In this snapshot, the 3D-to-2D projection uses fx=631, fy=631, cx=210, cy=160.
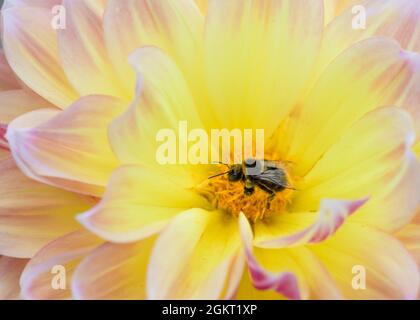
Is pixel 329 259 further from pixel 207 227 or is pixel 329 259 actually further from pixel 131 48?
pixel 131 48

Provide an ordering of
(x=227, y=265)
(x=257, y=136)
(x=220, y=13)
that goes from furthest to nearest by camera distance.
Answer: (x=257, y=136)
(x=220, y=13)
(x=227, y=265)

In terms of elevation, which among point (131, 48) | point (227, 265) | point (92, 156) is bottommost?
point (227, 265)

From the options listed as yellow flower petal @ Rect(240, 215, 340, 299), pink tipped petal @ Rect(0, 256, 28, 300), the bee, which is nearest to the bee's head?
the bee

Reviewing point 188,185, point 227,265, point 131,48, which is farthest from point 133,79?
point 227,265

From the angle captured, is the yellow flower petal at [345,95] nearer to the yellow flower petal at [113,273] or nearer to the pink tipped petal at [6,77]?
the yellow flower petal at [113,273]

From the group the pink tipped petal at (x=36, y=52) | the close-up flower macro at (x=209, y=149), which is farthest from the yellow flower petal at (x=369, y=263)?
the pink tipped petal at (x=36, y=52)

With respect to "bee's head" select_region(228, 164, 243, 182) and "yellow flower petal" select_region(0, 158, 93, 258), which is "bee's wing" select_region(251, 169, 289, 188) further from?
"yellow flower petal" select_region(0, 158, 93, 258)

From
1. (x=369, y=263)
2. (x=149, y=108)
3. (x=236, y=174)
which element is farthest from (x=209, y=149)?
(x=369, y=263)
